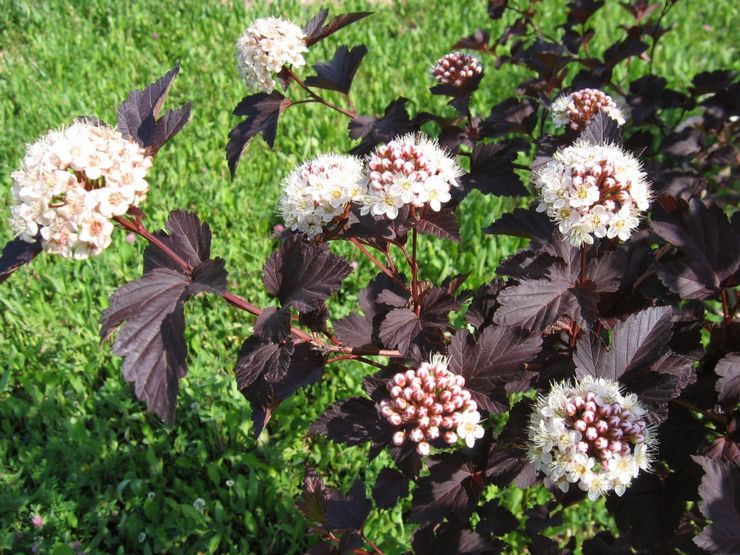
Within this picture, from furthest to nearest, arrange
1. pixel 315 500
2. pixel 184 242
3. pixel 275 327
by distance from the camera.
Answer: pixel 315 500
pixel 184 242
pixel 275 327

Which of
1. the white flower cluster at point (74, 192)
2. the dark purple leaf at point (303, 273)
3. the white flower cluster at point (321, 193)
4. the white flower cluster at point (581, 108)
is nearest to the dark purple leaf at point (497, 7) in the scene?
the white flower cluster at point (581, 108)

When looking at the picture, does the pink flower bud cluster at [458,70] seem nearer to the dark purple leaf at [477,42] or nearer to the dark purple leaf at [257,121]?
the dark purple leaf at [257,121]

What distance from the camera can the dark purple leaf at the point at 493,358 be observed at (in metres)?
1.42

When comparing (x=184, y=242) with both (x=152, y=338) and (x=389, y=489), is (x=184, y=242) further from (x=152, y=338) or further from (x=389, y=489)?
(x=389, y=489)

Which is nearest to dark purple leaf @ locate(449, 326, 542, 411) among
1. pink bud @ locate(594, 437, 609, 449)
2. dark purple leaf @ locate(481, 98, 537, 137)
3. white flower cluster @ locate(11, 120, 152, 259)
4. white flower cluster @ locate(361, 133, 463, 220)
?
pink bud @ locate(594, 437, 609, 449)

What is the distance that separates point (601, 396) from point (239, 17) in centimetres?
505

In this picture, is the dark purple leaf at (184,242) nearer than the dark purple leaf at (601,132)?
Yes

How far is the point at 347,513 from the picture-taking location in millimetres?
1698

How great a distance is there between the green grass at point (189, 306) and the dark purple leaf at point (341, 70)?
1346 millimetres

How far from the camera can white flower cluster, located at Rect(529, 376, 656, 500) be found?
1.31 meters

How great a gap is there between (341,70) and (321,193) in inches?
34.2

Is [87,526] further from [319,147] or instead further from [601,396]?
[319,147]

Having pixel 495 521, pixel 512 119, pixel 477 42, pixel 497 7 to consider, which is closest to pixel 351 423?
pixel 495 521

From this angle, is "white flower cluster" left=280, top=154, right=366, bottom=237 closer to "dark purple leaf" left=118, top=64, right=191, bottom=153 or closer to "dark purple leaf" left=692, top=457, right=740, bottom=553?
"dark purple leaf" left=118, top=64, right=191, bottom=153
